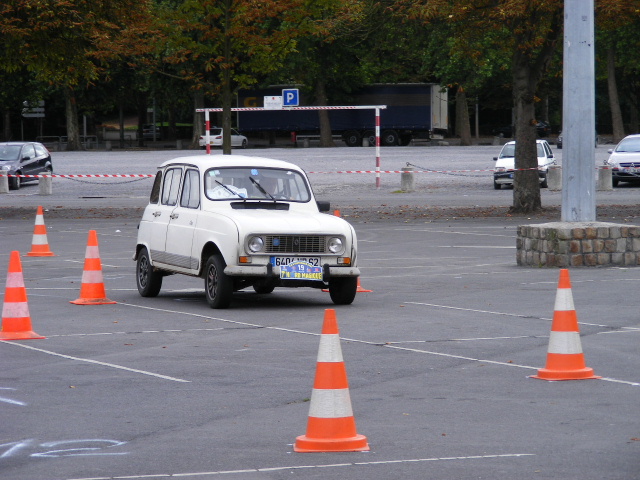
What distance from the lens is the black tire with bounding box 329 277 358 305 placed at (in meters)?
13.3

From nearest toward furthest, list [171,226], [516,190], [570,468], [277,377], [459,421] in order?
[570,468]
[459,421]
[277,377]
[171,226]
[516,190]

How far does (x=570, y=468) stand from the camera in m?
6.08

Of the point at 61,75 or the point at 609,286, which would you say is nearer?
the point at 609,286

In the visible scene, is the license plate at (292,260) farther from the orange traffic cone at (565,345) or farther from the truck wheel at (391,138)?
the truck wheel at (391,138)

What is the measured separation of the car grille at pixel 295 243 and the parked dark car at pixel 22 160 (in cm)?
2975

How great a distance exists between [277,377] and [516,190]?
20.3m

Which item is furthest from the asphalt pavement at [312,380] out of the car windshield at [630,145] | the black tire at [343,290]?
the car windshield at [630,145]

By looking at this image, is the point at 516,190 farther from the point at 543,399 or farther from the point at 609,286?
the point at 543,399

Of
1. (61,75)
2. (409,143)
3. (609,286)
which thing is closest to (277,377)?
(609,286)

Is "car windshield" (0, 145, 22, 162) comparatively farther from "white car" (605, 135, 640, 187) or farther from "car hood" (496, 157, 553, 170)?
"white car" (605, 135, 640, 187)

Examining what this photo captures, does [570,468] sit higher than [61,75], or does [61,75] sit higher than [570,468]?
[61,75]

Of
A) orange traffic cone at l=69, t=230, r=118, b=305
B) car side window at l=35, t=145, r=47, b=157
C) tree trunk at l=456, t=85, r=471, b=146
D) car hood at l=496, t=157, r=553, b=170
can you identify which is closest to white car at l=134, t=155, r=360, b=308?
orange traffic cone at l=69, t=230, r=118, b=305

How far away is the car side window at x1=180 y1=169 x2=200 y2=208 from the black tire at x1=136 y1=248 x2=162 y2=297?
2.86 feet

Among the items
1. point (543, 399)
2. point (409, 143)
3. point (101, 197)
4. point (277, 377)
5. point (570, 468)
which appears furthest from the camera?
point (409, 143)
